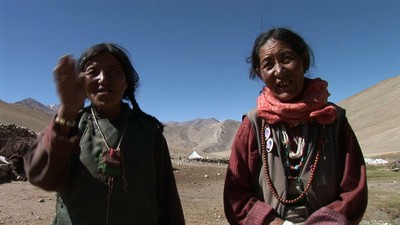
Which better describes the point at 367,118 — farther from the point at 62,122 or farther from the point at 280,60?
the point at 62,122

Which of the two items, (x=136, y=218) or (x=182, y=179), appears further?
(x=182, y=179)

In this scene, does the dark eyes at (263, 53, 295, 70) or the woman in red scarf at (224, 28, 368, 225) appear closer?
the woman in red scarf at (224, 28, 368, 225)

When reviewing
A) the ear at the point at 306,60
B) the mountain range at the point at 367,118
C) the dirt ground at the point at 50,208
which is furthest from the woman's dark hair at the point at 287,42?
the mountain range at the point at 367,118

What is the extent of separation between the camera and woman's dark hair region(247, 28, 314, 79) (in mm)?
1945

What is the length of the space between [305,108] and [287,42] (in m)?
0.37

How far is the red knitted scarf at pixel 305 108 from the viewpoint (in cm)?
178

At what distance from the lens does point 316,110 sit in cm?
180

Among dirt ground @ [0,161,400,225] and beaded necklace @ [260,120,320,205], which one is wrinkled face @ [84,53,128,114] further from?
dirt ground @ [0,161,400,225]

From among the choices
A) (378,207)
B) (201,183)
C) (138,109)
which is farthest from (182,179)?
(138,109)

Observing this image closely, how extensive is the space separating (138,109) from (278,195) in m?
0.83

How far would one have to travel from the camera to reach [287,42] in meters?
1.93

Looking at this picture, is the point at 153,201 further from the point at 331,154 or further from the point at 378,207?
the point at 378,207

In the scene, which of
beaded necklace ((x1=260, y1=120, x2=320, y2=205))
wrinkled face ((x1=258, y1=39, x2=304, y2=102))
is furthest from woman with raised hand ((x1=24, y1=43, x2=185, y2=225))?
wrinkled face ((x1=258, y1=39, x2=304, y2=102))

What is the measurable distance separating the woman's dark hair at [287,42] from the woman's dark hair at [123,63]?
64cm
